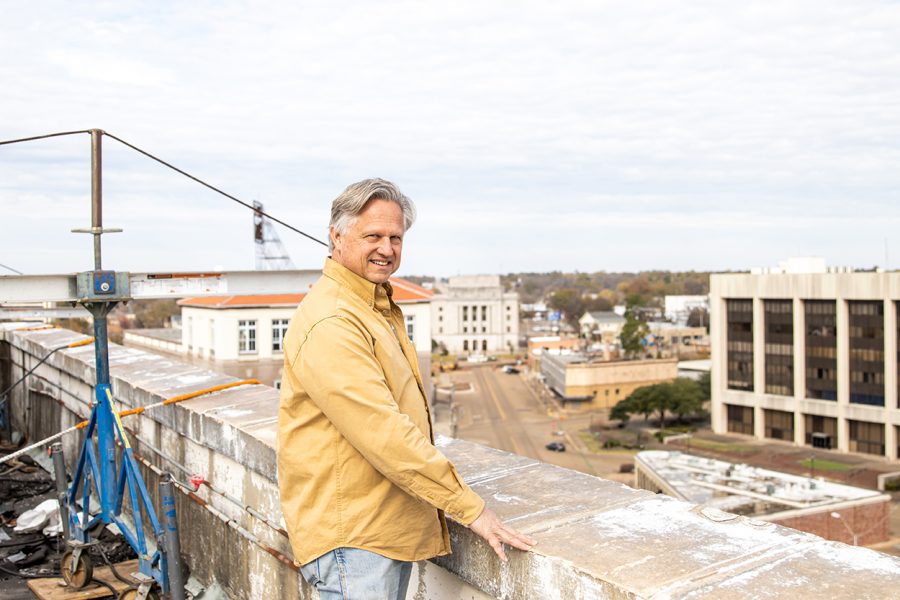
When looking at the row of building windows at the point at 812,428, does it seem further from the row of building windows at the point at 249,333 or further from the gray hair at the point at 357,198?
the gray hair at the point at 357,198

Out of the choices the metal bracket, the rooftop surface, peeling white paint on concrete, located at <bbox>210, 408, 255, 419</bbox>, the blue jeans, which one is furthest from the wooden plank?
the rooftop surface

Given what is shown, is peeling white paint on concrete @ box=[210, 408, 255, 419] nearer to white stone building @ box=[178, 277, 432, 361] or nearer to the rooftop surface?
the rooftop surface

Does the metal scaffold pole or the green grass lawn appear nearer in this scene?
the metal scaffold pole

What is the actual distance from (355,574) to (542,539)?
538 mm

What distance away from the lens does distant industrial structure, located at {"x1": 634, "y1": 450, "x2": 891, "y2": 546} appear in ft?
99.1

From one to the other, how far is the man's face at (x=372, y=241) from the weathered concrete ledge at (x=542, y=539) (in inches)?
33.5

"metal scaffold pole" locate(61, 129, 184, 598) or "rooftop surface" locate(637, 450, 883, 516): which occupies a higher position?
"metal scaffold pole" locate(61, 129, 184, 598)

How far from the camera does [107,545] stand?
15.5ft

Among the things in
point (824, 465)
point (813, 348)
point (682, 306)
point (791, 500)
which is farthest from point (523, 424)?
point (682, 306)

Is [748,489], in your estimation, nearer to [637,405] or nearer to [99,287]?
[637,405]

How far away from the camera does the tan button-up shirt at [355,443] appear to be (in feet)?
7.11

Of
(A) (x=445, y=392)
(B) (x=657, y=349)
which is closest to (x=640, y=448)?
(A) (x=445, y=392)

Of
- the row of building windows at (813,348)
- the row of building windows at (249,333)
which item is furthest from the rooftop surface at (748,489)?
the row of building windows at (249,333)

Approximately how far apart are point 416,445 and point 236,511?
185cm
